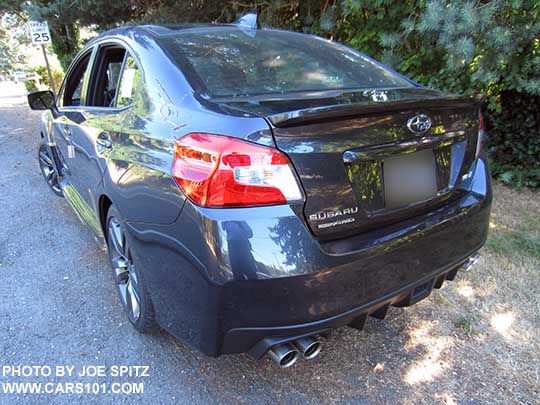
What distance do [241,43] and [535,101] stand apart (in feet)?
11.5

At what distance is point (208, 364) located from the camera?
2189 millimetres

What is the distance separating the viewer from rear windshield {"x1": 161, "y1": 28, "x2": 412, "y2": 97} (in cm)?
198

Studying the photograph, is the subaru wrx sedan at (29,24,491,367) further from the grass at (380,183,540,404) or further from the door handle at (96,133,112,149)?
the grass at (380,183,540,404)

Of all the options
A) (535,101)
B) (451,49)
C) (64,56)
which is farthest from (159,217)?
(64,56)

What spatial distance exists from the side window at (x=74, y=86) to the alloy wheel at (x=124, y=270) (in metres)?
1.47

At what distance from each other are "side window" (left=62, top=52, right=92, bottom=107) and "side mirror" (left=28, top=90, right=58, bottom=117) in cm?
19

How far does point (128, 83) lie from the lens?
7.50 feet

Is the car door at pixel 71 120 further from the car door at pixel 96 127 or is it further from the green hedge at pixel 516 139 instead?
the green hedge at pixel 516 139

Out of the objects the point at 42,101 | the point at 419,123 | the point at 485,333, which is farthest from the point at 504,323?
the point at 42,101

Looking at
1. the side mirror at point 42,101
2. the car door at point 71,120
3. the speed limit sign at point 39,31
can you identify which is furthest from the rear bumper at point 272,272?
the speed limit sign at point 39,31

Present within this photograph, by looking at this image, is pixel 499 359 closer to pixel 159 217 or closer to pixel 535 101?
pixel 159 217

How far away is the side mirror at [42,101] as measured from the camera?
368 cm

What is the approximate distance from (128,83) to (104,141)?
0.37 meters

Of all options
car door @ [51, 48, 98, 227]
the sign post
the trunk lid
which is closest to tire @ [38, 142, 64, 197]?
car door @ [51, 48, 98, 227]
